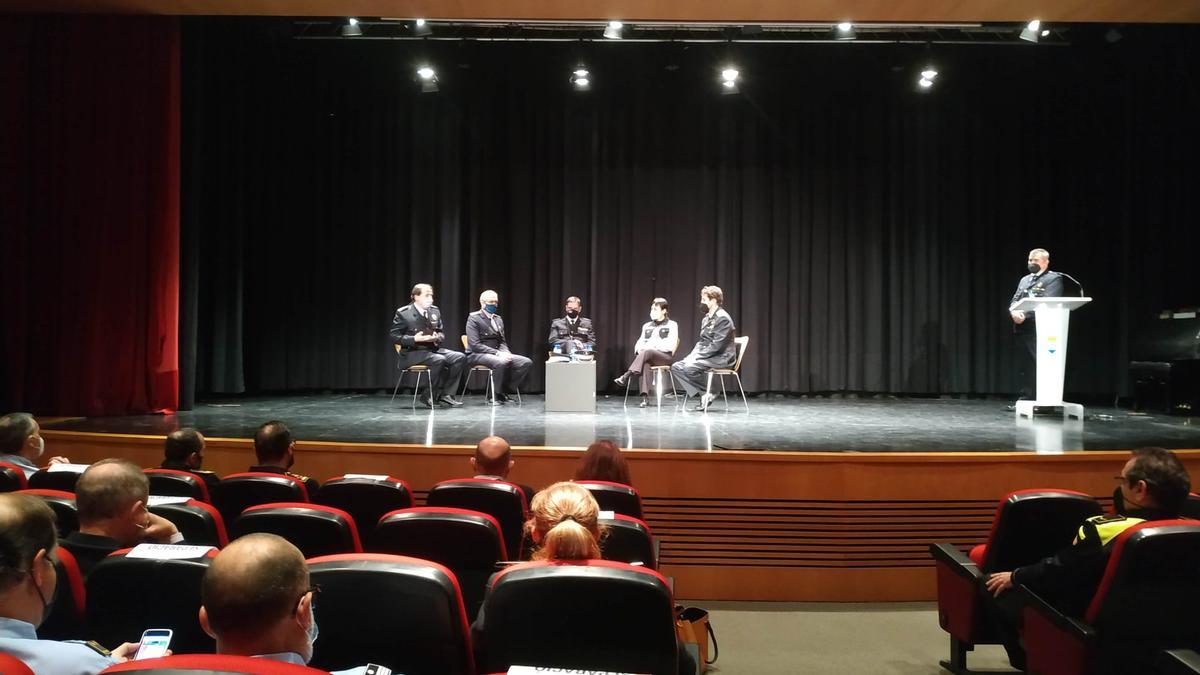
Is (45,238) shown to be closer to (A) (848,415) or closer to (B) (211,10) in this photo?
(B) (211,10)

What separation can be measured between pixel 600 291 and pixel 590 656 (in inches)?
320

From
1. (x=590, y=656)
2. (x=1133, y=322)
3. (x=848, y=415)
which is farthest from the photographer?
(x=1133, y=322)

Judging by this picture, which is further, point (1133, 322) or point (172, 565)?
point (1133, 322)

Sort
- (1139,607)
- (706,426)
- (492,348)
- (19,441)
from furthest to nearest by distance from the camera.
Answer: (492,348)
(706,426)
(19,441)
(1139,607)

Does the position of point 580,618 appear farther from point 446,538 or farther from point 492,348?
point 492,348

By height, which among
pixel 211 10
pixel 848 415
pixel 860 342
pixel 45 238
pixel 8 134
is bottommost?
pixel 848 415

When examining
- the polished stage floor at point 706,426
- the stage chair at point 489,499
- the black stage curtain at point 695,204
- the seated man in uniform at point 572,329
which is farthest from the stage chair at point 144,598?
the black stage curtain at point 695,204

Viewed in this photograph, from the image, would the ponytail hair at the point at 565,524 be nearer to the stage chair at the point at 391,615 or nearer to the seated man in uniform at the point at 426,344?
the stage chair at the point at 391,615

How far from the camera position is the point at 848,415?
23.2 feet

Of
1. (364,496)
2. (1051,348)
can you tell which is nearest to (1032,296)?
(1051,348)

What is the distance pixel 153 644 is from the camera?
1.41m

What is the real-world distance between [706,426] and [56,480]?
3.99 metres

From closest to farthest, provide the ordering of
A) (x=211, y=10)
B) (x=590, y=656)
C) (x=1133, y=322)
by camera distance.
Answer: (x=590, y=656) < (x=211, y=10) < (x=1133, y=322)

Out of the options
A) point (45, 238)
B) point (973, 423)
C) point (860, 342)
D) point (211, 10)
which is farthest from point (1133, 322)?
point (45, 238)
